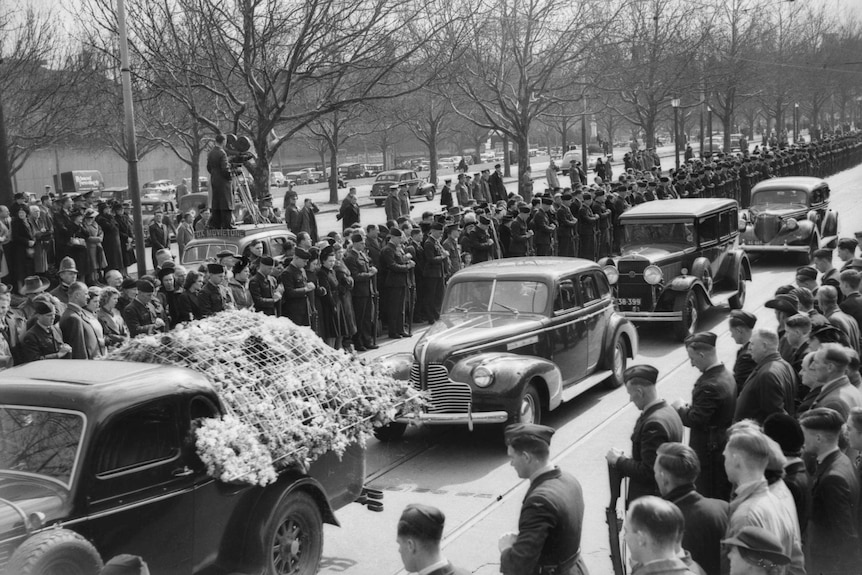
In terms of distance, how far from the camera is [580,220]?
2206 cm

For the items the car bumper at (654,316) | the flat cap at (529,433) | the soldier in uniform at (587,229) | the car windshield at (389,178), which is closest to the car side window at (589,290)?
the car bumper at (654,316)

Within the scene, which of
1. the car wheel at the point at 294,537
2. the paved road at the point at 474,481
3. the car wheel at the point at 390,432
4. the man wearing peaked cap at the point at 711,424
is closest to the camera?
the car wheel at the point at 294,537

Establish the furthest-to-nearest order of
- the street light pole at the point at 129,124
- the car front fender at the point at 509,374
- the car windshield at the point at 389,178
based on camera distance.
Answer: the car windshield at the point at 389,178 < the street light pole at the point at 129,124 < the car front fender at the point at 509,374

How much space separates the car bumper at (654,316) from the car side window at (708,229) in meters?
1.92

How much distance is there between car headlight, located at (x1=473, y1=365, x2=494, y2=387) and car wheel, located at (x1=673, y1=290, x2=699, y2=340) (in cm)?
591

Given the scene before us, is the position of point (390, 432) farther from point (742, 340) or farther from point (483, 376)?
point (742, 340)

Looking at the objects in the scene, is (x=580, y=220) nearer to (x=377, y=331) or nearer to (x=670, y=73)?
(x=377, y=331)

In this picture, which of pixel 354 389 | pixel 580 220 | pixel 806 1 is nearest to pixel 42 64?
pixel 580 220

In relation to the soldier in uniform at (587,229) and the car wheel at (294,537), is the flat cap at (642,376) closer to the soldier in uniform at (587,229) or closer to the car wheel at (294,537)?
the car wheel at (294,537)

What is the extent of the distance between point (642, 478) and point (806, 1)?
63.7 metres

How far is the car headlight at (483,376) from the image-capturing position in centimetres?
935

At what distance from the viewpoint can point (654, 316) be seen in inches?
571

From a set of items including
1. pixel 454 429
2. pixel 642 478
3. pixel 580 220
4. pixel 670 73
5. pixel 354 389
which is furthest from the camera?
pixel 670 73

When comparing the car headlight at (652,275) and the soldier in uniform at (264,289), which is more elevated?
the soldier in uniform at (264,289)
